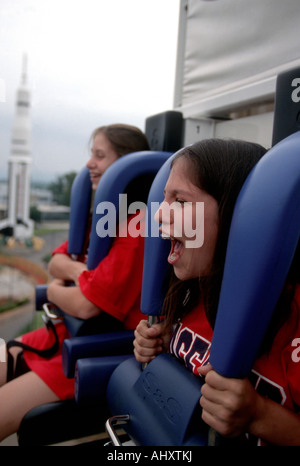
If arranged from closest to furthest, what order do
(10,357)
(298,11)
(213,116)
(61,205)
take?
(298,11), (10,357), (213,116), (61,205)

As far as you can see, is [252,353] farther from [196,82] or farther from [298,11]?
[196,82]

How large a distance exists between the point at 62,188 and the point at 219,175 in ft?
3.65

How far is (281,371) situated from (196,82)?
1.17 meters

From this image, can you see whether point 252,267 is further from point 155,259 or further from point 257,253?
point 155,259

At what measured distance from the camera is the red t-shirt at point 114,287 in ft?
3.17

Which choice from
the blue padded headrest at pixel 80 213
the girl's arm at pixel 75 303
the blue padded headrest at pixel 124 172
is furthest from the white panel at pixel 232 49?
the girl's arm at pixel 75 303

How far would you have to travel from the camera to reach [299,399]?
517 mm

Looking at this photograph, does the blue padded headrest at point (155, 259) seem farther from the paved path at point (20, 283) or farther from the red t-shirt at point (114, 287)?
the paved path at point (20, 283)

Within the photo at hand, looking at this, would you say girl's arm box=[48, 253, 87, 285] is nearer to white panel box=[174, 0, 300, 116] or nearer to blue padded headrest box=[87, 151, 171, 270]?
blue padded headrest box=[87, 151, 171, 270]

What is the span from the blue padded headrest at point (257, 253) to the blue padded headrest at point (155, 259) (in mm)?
241

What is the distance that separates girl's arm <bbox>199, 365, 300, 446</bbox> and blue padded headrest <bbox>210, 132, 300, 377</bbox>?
21mm

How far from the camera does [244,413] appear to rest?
503mm
